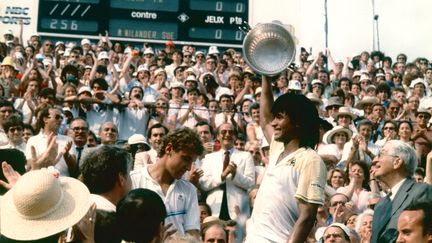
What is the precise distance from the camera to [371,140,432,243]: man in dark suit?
6.88m

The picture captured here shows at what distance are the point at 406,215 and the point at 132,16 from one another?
19.1 metres

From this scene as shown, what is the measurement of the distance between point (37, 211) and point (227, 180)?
735 cm

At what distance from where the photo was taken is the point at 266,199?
6023 millimetres

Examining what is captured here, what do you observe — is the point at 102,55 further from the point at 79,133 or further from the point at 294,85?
the point at 79,133

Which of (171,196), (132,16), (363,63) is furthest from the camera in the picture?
(132,16)

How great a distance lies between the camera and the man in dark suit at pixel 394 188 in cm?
688

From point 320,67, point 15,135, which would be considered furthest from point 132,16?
point 15,135

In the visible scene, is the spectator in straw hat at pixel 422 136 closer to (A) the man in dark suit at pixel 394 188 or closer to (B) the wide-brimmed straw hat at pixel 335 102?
(B) the wide-brimmed straw hat at pixel 335 102

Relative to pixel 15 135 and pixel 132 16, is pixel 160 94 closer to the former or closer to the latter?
pixel 15 135

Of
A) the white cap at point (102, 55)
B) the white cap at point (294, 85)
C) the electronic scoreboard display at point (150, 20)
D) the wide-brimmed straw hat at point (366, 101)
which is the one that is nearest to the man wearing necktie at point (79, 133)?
the white cap at point (294, 85)

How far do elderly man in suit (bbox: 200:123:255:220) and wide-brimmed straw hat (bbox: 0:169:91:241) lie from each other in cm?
691

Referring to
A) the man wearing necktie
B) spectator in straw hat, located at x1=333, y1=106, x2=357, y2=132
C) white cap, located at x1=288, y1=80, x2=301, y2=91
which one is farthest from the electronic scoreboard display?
the man wearing necktie

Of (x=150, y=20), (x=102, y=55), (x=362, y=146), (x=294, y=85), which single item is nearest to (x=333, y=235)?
(x=362, y=146)

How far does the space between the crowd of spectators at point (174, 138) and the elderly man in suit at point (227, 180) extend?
2 cm
